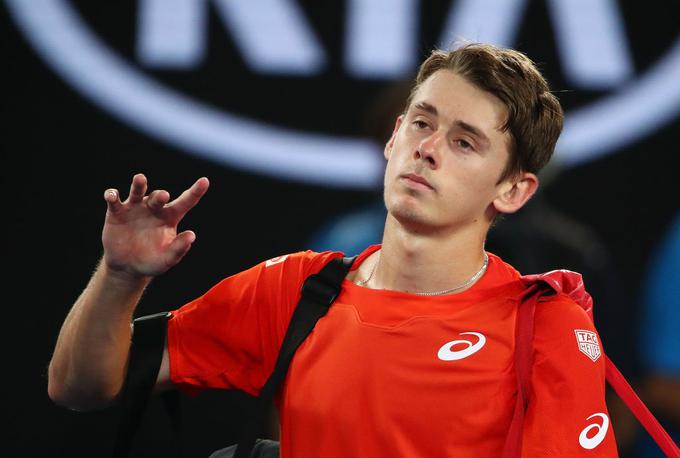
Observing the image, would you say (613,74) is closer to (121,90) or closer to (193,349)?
(121,90)

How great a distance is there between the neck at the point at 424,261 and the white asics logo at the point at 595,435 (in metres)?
0.42

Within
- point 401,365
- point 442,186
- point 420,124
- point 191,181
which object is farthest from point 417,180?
point 191,181

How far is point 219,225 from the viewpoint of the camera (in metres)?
3.62

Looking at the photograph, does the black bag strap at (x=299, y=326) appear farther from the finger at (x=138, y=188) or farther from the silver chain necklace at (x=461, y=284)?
the finger at (x=138, y=188)

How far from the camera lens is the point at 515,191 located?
224 cm

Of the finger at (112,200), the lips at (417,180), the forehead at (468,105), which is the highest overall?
the forehead at (468,105)

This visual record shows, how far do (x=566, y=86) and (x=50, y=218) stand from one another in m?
1.89

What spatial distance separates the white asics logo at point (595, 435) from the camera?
6.10 feet

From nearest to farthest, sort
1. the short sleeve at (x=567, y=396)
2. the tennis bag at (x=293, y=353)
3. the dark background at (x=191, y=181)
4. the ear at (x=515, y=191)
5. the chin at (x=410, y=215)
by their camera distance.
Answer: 1. the short sleeve at (x=567, y=396)
2. the tennis bag at (x=293, y=353)
3. the chin at (x=410, y=215)
4. the ear at (x=515, y=191)
5. the dark background at (x=191, y=181)

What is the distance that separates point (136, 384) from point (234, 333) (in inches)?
8.7

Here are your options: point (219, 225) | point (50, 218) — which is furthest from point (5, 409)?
point (219, 225)

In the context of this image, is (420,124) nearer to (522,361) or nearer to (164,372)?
(522,361)

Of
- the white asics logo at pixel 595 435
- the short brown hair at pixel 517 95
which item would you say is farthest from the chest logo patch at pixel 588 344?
the short brown hair at pixel 517 95

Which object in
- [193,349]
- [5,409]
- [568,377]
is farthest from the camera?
[5,409]
